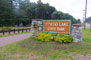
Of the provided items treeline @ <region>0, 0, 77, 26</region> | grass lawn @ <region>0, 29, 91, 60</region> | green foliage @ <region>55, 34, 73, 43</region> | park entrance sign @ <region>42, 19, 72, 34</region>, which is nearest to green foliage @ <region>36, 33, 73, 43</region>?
green foliage @ <region>55, 34, 73, 43</region>

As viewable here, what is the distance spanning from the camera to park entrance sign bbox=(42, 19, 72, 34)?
5781 mm

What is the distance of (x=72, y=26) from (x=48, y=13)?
36.2 meters

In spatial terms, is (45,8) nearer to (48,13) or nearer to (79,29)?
(48,13)

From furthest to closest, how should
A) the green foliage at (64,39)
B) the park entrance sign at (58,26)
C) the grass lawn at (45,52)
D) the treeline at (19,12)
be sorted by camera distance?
the treeline at (19,12) → the park entrance sign at (58,26) → the green foliage at (64,39) → the grass lawn at (45,52)

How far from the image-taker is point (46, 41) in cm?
575

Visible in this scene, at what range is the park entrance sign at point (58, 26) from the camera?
5.78 m

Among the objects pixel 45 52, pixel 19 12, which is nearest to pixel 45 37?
pixel 45 52

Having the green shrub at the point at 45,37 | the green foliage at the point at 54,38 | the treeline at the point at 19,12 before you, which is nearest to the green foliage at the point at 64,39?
the green foliage at the point at 54,38

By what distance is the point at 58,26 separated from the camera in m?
5.99

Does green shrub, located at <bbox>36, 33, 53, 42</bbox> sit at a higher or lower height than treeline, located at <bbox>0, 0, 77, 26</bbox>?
lower

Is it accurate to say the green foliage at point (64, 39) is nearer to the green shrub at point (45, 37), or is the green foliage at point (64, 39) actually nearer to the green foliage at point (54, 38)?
the green foliage at point (54, 38)

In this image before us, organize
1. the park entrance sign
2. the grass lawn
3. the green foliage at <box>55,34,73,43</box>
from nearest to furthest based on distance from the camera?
the grass lawn
the green foliage at <box>55,34,73,43</box>
the park entrance sign

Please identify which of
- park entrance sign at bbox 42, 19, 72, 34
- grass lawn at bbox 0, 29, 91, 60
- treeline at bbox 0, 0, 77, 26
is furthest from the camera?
treeline at bbox 0, 0, 77, 26

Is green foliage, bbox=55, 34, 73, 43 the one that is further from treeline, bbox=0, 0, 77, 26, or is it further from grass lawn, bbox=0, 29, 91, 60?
treeline, bbox=0, 0, 77, 26
